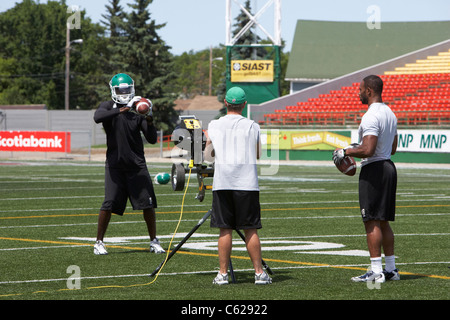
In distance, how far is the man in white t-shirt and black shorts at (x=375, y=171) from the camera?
7.58 meters

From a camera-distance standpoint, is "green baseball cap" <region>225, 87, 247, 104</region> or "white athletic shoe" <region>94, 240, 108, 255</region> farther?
"white athletic shoe" <region>94, 240, 108, 255</region>

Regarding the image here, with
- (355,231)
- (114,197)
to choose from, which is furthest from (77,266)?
(355,231)

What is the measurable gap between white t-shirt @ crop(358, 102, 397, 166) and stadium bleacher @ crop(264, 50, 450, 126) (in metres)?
27.5

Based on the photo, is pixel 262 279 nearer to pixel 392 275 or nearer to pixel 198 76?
pixel 392 275

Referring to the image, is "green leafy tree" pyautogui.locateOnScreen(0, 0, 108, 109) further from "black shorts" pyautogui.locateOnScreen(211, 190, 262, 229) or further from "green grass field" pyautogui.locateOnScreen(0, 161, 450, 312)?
"black shorts" pyautogui.locateOnScreen(211, 190, 262, 229)

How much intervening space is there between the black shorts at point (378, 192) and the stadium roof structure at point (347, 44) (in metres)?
50.2

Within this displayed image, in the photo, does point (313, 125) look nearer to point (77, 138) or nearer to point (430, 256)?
point (77, 138)

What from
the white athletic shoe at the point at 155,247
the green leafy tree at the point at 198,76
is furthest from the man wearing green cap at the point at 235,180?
the green leafy tree at the point at 198,76

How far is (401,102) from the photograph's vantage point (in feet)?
131

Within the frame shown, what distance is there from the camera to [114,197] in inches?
395

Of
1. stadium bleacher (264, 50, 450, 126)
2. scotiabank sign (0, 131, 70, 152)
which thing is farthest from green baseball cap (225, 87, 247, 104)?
scotiabank sign (0, 131, 70, 152)

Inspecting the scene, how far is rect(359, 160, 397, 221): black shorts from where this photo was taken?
7625mm

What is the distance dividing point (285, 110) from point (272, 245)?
34039mm

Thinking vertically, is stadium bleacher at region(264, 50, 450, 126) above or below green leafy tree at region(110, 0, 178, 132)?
below
